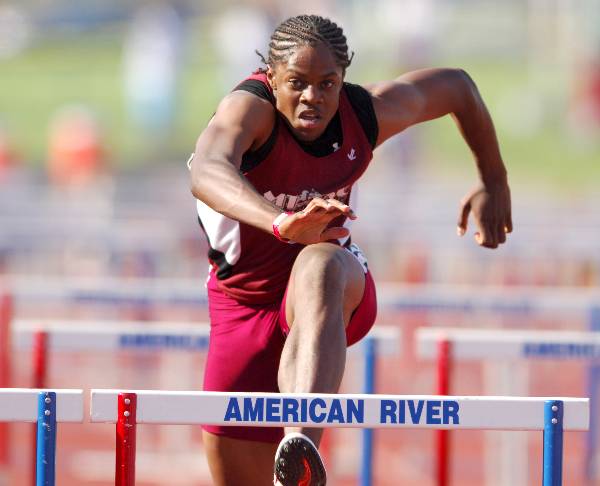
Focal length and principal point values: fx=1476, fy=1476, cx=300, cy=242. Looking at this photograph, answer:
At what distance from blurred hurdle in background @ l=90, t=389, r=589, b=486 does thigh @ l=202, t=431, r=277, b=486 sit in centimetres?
106

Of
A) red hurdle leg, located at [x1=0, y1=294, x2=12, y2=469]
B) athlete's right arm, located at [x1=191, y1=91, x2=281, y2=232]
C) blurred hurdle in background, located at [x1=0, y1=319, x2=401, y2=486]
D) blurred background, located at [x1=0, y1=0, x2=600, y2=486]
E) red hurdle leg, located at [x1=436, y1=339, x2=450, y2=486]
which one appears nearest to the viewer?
athlete's right arm, located at [x1=191, y1=91, x2=281, y2=232]

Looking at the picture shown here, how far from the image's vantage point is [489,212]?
180 inches

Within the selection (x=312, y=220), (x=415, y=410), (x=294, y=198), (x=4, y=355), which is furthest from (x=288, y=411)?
(x=4, y=355)

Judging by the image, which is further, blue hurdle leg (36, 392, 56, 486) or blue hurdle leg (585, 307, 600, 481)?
blue hurdle leg (585, 307, 600, 481)

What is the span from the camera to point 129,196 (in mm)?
15398

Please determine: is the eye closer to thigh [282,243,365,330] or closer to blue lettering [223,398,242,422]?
thigh [282,243,365,330]

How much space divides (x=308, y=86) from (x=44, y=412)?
1156 mm

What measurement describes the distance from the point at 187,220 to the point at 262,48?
8.26 metres

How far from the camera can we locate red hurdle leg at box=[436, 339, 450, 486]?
507 cm

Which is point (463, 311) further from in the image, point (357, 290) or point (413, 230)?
point (413, 230)

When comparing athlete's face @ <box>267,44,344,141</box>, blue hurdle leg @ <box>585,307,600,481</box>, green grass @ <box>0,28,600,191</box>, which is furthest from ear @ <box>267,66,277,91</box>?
green grass @ <box>0,28,600,191</box>

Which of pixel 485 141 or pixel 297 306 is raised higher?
pixel 485 141

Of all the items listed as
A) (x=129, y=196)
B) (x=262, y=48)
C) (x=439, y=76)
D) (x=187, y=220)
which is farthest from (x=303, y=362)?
(x=262, y=48)

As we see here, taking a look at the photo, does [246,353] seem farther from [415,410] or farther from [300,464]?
[415,410]
